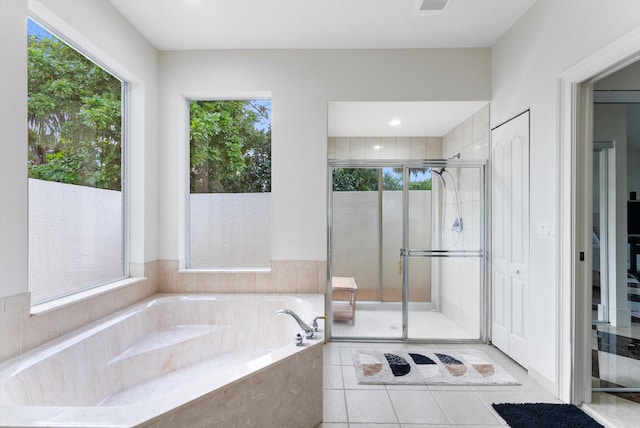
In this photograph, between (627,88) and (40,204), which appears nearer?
(40,204)

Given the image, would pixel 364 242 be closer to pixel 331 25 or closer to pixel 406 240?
pixel 406 240

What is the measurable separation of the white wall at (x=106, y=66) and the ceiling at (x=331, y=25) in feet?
0.85

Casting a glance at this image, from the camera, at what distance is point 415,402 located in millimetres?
2244

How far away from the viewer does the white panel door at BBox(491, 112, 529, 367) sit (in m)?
2.74

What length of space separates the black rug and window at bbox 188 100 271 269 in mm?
2217

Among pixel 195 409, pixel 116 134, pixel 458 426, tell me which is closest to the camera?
pixel 195 409

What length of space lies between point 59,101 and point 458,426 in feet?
10.2

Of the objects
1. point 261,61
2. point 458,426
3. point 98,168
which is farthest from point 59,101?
point 458,426

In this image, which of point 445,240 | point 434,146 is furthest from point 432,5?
point 434,146

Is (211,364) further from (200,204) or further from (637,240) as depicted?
(637,240)

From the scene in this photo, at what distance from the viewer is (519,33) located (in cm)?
276

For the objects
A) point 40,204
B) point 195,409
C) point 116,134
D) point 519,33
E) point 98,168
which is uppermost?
point 519,33

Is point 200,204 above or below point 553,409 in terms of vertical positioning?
above

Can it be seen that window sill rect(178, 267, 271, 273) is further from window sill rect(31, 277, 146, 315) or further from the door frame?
the door frame
